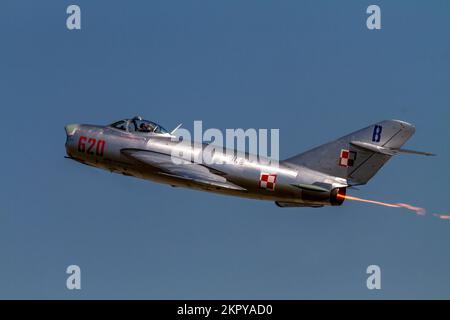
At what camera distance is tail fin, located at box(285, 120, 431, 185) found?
38.5 meters

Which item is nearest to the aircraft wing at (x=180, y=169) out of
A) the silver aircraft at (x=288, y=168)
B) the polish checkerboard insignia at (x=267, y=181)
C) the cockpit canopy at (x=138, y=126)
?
the silver aircraft at (x=288, y=168)

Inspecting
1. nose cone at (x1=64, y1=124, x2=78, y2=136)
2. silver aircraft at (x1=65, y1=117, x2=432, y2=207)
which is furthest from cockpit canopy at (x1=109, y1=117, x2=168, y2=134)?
nose cone at (x1=64, y1=124, x2=78, y2=136)

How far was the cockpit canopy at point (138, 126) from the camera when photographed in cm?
4166

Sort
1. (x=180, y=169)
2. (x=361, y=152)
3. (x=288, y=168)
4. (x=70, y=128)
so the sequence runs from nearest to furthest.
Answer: (x=288, y=168), (x=361, y=152), (x=180, y=169), (x=70, y=128)

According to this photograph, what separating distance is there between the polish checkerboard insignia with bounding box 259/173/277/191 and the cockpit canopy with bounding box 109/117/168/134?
560 cm

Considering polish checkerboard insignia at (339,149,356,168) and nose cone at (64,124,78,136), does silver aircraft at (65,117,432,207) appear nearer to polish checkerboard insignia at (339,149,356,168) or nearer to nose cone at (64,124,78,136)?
polish checkerboard insignia at (339,149,356,168)

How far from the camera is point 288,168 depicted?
3850cm

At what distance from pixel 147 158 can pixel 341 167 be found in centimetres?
824

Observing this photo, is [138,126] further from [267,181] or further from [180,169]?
[267,181]

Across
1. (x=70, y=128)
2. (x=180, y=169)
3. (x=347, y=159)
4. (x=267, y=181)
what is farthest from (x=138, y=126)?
(x=347, y=159)

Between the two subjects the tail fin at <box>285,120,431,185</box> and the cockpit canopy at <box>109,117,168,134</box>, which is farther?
the cockpit canopy at <box>109,117,168,134</box>

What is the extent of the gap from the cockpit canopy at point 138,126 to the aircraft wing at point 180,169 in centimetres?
126

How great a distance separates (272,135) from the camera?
1549 inches

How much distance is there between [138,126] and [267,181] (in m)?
7.06
